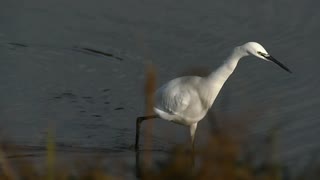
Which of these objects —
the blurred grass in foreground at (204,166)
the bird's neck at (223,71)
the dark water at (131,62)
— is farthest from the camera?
the dark water at (131,62)

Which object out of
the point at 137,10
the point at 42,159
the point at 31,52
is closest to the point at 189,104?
the point at 42,159

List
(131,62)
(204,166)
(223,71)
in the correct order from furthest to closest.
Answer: (131,62) < (223,71) < (204,166)

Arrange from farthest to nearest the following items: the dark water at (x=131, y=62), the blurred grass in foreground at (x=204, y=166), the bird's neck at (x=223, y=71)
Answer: the dark water at (x=131, y=62) → the bird's neck at (x=223, y=71) → the blurred grass in foreground at (x=204, y=166)

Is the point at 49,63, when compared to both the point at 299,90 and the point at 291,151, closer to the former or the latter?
the point at 299,90

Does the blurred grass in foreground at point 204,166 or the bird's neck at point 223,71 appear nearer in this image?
the blurred grass in foreground at point 204,166

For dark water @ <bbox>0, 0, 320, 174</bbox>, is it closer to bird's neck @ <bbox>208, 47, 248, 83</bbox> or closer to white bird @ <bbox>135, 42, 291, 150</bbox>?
white bird @ <bbox>135, 42, 291, 150</bbox>

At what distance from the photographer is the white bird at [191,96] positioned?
25.9 feet

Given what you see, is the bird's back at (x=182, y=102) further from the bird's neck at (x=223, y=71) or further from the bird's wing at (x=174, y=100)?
the bird's neck at (x=223, y=71)

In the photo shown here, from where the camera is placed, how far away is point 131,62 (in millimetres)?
10461

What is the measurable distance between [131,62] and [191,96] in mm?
2563

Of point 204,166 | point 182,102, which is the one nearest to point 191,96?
point 182,102

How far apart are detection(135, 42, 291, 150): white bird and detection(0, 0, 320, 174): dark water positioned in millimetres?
152

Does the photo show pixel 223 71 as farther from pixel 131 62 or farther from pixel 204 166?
pixel 204 166

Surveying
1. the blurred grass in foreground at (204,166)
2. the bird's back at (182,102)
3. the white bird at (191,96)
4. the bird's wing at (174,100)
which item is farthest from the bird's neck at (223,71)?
the blurred grass in foreground at (204,166)
